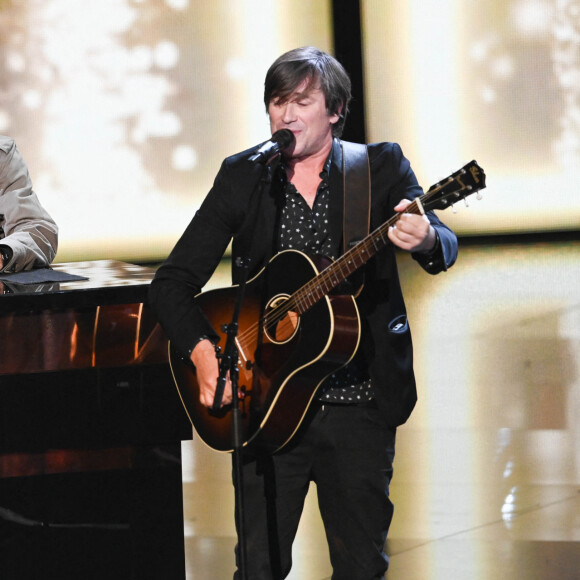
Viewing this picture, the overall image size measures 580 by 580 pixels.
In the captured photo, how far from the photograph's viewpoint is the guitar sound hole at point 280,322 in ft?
7.45

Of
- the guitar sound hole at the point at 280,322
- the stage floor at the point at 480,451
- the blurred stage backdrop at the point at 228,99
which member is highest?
the blurred stage backdrop at the point at 228,99

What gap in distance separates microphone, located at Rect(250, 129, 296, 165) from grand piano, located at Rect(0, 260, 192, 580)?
59cm

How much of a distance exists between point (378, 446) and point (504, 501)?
159 cm

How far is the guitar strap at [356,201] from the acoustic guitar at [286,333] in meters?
0.06

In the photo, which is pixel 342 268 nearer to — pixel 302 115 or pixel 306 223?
pixel 306 223

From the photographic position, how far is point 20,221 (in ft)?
10.7

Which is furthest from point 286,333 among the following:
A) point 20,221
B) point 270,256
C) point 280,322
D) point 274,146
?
point 20,221

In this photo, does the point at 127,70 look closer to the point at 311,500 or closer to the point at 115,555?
the point at 311,500

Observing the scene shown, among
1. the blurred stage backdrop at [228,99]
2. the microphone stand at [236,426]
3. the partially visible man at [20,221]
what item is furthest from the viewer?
the blurred stage backdrop at [228,99]

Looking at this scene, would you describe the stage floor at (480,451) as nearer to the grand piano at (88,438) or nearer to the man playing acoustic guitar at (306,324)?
the grand piano at (88,438)

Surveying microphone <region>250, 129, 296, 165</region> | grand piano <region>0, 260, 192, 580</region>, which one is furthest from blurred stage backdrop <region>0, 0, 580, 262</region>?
microphone <region>250, 129, 296, 165</region>

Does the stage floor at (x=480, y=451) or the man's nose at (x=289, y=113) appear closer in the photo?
the man's nose at (x=289, y=113)

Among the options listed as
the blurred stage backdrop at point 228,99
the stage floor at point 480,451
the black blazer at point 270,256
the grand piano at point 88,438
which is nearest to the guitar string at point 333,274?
the black blazer at point 270,256

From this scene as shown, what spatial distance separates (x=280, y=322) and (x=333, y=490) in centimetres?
43
